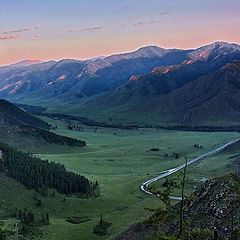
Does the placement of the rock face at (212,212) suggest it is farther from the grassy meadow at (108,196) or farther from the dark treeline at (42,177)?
the dark treeline at (42,177)

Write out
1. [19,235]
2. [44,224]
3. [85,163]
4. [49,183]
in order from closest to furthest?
[19,235]
[44,224]
[49,183]
[85,163]

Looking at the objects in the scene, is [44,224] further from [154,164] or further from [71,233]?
[154,164]

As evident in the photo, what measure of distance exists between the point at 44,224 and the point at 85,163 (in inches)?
3475

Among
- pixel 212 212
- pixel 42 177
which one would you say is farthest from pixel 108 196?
pixel 212 212

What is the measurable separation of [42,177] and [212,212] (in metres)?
69.5

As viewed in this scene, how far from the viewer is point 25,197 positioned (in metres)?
112

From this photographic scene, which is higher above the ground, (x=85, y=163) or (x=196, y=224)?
(x=196, y=224)

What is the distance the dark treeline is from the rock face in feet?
172

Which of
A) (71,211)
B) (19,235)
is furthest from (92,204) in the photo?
(19,235)

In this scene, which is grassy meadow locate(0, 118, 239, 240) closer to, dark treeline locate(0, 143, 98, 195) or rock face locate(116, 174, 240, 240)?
dark treeline locate(0, 143, 98, 195)

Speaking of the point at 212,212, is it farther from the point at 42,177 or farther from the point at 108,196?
the point at 42,177

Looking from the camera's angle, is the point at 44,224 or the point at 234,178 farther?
the point at 44,224

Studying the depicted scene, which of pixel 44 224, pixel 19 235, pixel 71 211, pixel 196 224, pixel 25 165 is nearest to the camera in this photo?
pixel 196 224

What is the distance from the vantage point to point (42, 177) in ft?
418
